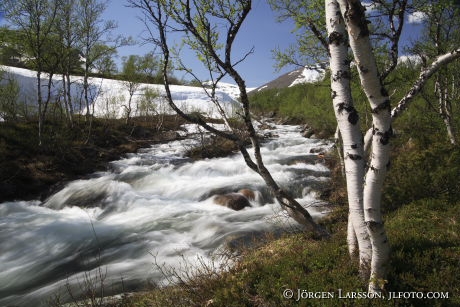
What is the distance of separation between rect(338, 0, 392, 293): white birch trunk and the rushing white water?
10.3ft

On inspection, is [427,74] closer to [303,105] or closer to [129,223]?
[129,223]

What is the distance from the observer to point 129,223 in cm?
1085

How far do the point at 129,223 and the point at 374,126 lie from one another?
9624 mm

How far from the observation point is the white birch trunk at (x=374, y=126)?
2828mm

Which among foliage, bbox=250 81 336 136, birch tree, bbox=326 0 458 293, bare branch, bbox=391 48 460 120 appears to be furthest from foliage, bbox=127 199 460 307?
foliage, bbox=250 81 336 136

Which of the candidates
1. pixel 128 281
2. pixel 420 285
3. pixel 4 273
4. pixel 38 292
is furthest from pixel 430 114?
pixel 4 273

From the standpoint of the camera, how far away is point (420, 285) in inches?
154

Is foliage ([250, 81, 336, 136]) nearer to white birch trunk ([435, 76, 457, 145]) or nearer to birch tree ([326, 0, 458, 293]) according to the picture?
white birch trunk ([435, 76, 457, 145])

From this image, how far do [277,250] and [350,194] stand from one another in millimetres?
3281

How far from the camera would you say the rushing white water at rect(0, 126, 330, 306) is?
301 inches

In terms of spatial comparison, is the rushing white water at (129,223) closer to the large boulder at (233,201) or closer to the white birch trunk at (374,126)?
the large boulder at (233,201)

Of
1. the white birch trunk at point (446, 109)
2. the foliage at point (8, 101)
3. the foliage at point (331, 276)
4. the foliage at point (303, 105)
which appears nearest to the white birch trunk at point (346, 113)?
the foliage at point (331, 276)

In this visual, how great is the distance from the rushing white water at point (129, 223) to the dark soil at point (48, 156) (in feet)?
3.48

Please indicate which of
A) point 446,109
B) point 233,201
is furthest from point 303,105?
point 233,201
